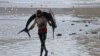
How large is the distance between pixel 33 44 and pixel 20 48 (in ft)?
7.01

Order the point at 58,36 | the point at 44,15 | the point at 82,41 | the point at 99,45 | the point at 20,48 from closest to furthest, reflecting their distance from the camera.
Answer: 1. the point at 44,15
2. the point at 20,48
3. the point at 99,45
4. the point at 82,41
5. the point at 58,36

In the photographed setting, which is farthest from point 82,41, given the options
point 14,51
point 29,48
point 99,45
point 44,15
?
point 44,15

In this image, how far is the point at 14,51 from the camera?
62.7 feet

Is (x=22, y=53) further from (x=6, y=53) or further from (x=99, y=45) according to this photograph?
(x=99, y=45)

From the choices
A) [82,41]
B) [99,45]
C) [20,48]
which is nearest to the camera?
[20,48]

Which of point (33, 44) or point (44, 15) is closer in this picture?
point (44, 15)

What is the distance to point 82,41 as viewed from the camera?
2412 cm

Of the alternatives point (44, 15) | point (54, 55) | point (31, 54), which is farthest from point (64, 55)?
point (44, 15)

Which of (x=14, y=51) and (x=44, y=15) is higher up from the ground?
(x=44, y=15)

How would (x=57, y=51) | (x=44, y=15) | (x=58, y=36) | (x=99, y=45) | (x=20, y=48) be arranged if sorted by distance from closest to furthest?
(x=44, y=15), (x=57, y=51), (x=20, y=48), (x=99, y=45), (x=58, y=36)

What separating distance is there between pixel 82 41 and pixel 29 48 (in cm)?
485

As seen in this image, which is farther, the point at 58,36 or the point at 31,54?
the point at 58,36

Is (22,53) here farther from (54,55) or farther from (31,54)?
(54,55)

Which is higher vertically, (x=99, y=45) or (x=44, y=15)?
(x=44, y=15)
